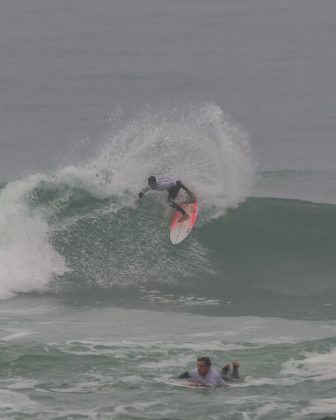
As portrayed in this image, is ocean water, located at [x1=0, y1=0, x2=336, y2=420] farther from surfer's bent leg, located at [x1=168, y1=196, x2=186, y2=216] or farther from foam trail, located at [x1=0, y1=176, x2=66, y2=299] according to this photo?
surfer's bent leg, located at [x1=168, y1=196, x2=186, y2=216]

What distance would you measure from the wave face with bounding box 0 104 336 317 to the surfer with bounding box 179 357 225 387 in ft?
17.3

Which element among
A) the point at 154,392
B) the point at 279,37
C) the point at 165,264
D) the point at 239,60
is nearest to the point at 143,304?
the point at 165,264

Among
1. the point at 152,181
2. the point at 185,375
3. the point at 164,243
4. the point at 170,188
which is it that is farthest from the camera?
the point at 164,243

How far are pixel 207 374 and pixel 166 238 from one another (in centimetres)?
879

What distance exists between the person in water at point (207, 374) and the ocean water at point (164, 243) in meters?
0.16

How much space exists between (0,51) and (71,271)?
33650mm

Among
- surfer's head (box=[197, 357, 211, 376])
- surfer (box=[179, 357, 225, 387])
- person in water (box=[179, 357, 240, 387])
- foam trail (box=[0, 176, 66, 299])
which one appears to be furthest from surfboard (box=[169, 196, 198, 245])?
surfer's head (box=[197, 357, 211, 376])

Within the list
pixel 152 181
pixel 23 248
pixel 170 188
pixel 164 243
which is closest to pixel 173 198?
pixel 170 188

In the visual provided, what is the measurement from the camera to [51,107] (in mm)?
42781

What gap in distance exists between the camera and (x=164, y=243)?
75.0 ft

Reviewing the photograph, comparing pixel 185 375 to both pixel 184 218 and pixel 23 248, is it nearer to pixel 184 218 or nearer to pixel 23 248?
pixel 184 218

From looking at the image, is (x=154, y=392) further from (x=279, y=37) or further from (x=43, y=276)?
(x=279, y=37)

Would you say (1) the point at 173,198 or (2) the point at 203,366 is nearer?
(2) the point at 203,366

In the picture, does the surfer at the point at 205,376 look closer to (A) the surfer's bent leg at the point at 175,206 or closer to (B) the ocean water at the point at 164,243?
(B) the ocean water at the point at 164,243
